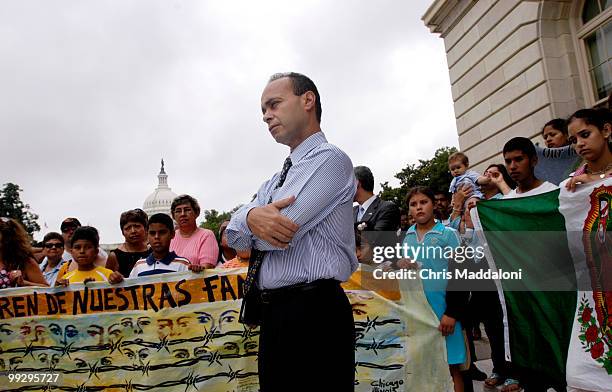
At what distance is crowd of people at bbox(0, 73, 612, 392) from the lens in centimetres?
180

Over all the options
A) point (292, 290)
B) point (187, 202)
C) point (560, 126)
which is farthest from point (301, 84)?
point (560, 126)

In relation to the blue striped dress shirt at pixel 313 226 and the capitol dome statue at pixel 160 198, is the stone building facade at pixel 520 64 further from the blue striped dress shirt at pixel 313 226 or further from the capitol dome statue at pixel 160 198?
the capitol dome statue at pixel 160 198

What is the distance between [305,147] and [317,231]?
383 mm

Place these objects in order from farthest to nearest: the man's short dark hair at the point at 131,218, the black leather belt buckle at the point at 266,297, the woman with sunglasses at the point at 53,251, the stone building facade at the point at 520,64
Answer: the stone building facade at the point at 520,64 < the woman with sunglasses at the point at 53,251 < the man's short dark hair at the point at 131,218 < the black leather belt buckle at the point at 266,297

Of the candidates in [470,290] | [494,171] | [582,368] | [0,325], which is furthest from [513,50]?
[0,325]

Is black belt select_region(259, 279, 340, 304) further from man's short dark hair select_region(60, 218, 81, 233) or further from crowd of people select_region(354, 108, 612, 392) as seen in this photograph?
man's short dark hair select_region(60, 218, 81, 233)

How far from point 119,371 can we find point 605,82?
8.96 m

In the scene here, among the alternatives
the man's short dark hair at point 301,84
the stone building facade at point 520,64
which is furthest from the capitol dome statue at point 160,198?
the man's short dark hair at point 301,84

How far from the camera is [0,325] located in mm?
4129

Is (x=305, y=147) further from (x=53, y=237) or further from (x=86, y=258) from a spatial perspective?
(x=53, y=237)

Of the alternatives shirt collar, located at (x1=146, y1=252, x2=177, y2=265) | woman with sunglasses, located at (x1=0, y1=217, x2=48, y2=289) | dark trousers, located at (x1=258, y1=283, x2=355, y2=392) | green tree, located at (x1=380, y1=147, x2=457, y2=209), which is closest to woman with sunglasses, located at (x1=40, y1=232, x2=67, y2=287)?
woman with sunglasses, located at (x1=0, y1=217, x2=48, y2=289)

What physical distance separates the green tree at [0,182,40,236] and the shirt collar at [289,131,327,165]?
180 feet

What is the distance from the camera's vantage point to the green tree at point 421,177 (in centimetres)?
3250

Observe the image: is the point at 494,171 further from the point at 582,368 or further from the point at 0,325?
the point at 0,325
